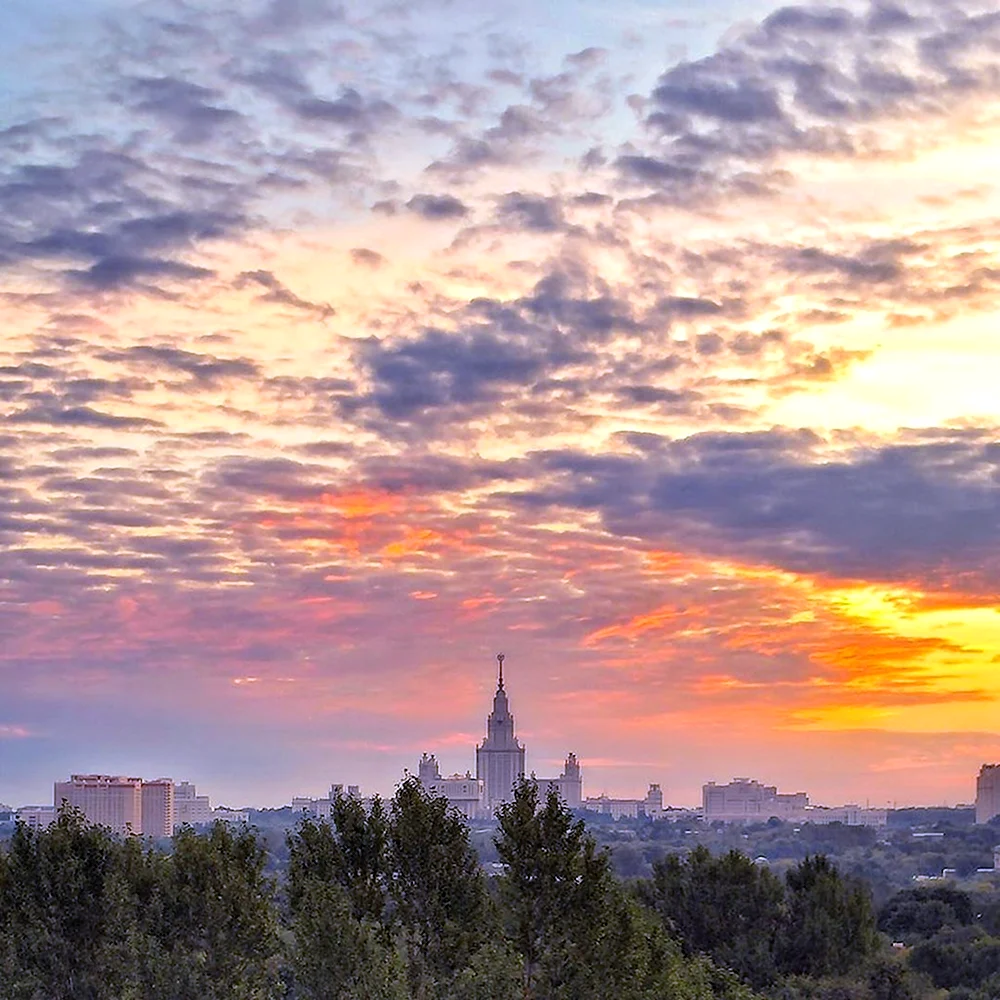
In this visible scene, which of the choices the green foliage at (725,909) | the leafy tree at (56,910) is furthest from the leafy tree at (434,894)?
the green foliage at (725,909)

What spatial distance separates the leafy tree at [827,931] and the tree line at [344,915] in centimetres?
2724

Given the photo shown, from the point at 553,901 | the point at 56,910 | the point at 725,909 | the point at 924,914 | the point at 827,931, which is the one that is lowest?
the point at 924,914

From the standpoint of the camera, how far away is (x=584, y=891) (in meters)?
49.7

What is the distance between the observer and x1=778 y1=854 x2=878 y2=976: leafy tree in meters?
82.9

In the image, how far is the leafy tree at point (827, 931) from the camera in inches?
3265

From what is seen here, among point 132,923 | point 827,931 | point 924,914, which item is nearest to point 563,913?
point 132,923

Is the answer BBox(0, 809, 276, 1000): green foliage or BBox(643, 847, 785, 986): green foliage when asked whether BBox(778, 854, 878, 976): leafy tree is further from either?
BBox(0, 809, 276, 1000): green foliage

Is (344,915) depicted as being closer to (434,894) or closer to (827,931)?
(434,894)

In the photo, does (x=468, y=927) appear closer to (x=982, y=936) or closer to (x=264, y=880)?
(x=264, y=880)

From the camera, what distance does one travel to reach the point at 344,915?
48438mm

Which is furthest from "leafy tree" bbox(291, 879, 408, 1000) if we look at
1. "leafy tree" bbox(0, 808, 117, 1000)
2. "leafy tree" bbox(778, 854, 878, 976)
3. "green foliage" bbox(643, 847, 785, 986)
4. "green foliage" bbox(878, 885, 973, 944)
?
"green foliage" bbox(878, 885, 973, 944)

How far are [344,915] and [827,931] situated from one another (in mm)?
41634

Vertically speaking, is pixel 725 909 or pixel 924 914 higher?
pixel 725 909

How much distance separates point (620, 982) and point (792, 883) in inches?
1654
